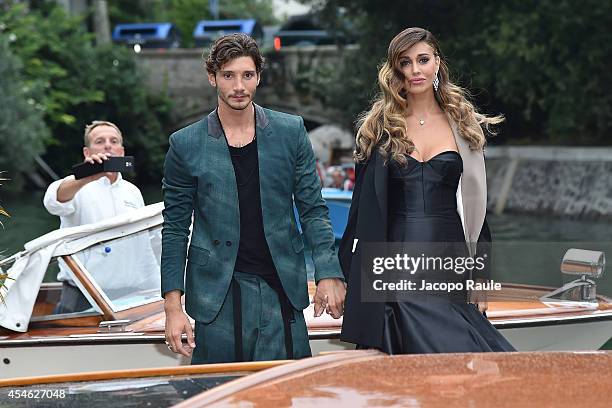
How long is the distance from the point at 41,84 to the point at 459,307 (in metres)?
25.5

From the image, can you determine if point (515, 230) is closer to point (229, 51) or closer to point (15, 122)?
point (15, 122)

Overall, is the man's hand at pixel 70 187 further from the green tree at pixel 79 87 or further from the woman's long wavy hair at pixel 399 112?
the green tree at pixel 79 87

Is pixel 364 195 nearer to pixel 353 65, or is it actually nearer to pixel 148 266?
→ pixel 148 266

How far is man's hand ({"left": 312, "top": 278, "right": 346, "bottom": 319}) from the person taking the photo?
3900 millimetres

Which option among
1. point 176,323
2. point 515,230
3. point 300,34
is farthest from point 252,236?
point 300,34

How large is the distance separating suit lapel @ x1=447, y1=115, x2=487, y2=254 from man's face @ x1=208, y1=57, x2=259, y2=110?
72 centimetres

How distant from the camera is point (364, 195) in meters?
3.86

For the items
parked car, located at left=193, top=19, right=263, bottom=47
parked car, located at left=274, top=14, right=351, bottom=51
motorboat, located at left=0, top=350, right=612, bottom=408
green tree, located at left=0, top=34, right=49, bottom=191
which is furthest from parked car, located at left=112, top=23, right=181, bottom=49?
motorboat, located at left=0, top=350, right=612, bottom=408

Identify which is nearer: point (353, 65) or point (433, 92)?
point (433, 92)

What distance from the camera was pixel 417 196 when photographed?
3.87m

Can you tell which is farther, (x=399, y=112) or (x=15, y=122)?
(x=15, y=122)

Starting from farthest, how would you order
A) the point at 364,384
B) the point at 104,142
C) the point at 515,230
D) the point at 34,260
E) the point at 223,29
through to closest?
the point at 223,29 → the point at 515,230 → the point at 104,142 → the point at 34,260 → the point at 364,384

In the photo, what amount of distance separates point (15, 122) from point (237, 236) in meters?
21.8

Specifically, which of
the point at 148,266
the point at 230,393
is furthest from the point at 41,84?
the point at 230,393
